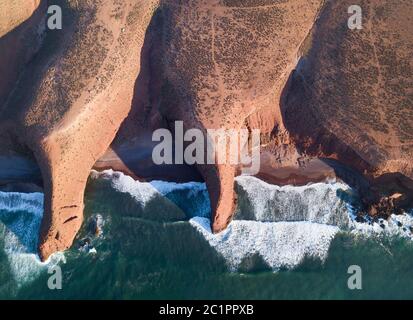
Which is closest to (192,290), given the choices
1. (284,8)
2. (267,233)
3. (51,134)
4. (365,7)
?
(267,233)

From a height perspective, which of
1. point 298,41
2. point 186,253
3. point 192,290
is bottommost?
point 192,290

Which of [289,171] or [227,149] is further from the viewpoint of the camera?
[289,171]

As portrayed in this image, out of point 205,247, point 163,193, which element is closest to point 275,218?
point 205,247

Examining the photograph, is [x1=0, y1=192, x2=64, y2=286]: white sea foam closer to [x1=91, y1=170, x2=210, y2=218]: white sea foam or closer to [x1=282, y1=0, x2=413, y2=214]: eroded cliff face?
[x1=91, y1=170, x2=210, y2=218]: white sea foam

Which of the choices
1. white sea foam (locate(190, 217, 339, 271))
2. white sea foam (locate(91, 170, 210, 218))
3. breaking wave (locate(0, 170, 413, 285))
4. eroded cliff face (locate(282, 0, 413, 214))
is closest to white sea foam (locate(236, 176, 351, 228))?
breaking wave (locate(0, 170, 413, 285))

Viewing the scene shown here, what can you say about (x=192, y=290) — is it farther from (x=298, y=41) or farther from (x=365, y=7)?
(x=365, y=7)

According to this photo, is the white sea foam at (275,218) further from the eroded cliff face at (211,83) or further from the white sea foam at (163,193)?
the eroded cliff face at (211,83)
